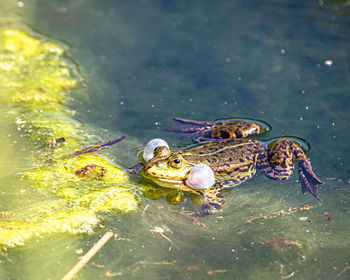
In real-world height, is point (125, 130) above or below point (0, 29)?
below

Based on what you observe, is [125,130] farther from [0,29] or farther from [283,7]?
[283,7]

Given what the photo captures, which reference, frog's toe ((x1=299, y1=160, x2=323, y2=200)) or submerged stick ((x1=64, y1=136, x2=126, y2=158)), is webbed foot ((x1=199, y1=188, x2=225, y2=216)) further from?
submerged stick ((x1=64, y1=136, x2=126, y2=158))

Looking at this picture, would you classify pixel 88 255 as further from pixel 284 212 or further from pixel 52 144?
pixel 284 212

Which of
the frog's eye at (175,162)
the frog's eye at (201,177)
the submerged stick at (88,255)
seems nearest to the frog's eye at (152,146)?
the frog's eye at (175,162)

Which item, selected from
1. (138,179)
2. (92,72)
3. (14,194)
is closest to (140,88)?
(92,72)

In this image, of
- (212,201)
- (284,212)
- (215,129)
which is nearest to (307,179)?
(284,212)

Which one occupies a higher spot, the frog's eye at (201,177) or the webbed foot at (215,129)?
the webbed foot at (215,129)

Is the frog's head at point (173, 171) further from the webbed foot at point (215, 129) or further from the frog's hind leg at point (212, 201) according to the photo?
the webbed foot at point (215, 129)
